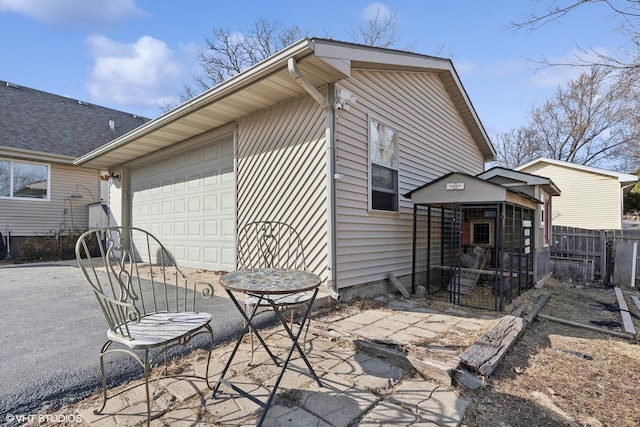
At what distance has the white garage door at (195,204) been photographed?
18.9 feet

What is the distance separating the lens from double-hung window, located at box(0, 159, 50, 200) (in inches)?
365

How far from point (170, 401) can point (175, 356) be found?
1.93 ft

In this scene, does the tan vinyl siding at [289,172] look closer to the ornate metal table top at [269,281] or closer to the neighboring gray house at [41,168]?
the ornate metal table top at [269,281]

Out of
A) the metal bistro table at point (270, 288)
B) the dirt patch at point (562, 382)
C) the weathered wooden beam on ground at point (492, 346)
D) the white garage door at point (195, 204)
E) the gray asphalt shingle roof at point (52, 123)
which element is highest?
the gray asphalt shingle roof at point (52, 123)

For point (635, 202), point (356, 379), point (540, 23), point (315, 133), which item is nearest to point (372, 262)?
point (315, 133)

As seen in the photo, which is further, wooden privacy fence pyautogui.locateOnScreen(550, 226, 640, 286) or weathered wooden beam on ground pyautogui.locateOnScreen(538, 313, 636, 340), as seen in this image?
wooden privacy fence pyautogui.locateOnScreen(550, 226, 640, 286)

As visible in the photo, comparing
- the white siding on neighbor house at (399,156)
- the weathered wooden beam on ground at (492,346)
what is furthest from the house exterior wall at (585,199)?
the weathered wooden beam on ground at (492,346)

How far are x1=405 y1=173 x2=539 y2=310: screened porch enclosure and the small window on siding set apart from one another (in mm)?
408

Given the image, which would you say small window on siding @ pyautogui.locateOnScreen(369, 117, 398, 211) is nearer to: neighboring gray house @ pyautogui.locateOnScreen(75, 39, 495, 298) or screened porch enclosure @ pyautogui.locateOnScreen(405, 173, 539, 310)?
neighboring gray house @ pyautogui.locateOnScreen(75, 39, 495, 298)

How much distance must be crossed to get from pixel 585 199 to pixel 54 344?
15.9 metres

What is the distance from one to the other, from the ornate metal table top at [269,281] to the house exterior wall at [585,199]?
1363cm

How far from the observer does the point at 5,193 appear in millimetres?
9281

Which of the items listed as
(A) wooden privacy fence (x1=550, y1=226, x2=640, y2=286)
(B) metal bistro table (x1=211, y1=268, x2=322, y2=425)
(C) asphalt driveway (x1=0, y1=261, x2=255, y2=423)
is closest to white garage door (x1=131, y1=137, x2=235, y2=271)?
(C) asphalt driveway (x1=0, y1=261, x2=255, y2=423)

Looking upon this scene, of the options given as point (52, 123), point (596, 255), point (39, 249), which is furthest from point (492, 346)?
point (52, 123)
